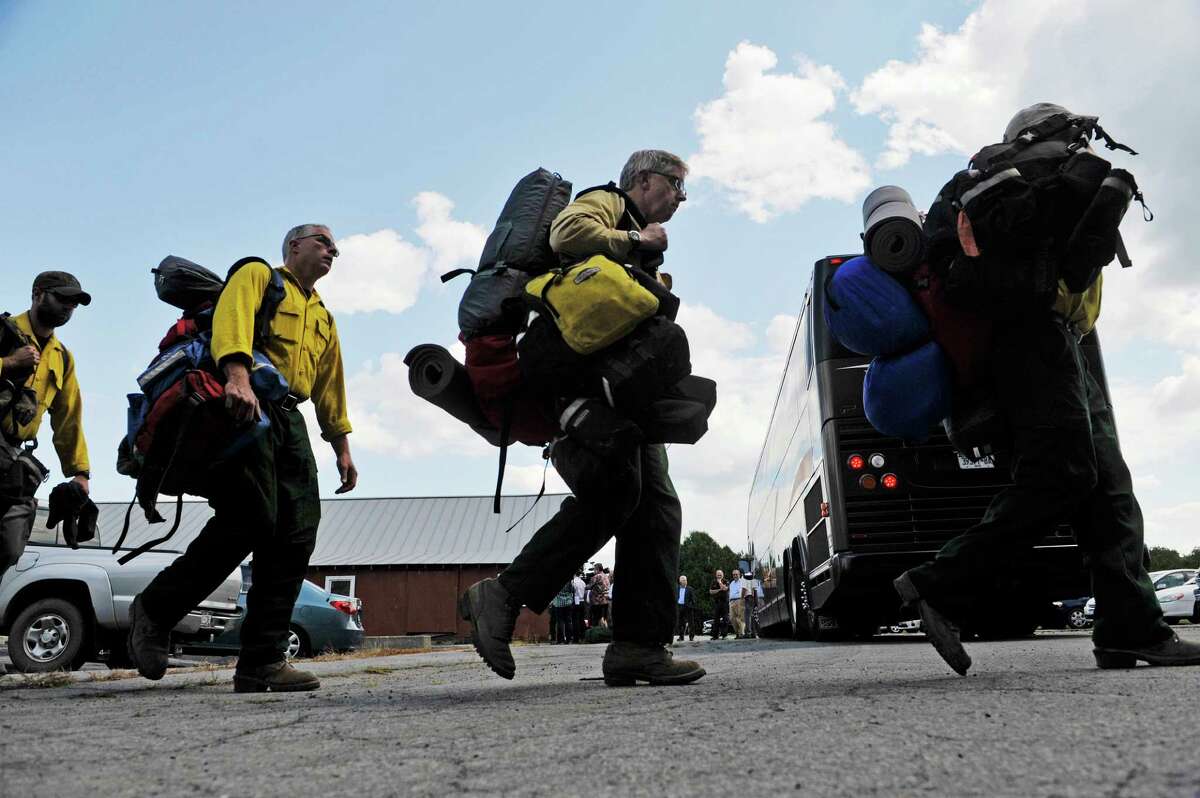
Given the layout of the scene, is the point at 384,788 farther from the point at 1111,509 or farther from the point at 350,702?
the point at 1111,509

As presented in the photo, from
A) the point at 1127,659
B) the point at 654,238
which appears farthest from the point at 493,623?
the point at 1127,659

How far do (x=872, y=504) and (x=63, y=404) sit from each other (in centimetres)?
552

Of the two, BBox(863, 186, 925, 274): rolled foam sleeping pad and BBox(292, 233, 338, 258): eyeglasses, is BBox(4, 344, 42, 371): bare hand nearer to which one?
BBox(292, 233, 338, 258): eyeglasses

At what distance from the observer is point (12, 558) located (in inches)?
176

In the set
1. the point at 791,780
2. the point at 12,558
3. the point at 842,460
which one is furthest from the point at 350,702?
the point at 842,460

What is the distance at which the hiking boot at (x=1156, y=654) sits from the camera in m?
3.08

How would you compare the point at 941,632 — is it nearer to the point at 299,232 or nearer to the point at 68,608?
the point at 299,232

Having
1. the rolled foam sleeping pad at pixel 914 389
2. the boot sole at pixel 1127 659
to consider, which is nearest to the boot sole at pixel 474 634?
the rolled foam sleeping pad at pixel 914 389

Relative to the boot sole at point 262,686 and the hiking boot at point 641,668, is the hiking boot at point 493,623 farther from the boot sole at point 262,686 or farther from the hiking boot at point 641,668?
the boot sole at point 262,686

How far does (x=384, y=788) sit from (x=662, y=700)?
4.27 ft

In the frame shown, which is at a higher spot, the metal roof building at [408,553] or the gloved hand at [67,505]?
the metal roof building at [408,553]

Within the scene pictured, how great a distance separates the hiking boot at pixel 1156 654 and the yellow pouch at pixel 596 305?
190 cm

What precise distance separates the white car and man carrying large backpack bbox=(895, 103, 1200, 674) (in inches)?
773

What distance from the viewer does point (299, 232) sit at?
4258 mm
